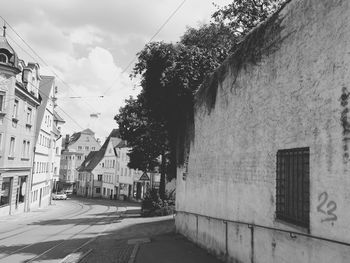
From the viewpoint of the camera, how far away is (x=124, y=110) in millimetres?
36156

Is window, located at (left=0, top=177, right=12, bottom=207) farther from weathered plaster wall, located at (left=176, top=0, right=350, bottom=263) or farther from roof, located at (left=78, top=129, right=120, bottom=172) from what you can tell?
roof, located at (left=78, top=129, right=120, bottom=172)

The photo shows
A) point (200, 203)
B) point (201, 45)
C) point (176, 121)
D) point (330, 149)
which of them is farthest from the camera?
point (201, 45)

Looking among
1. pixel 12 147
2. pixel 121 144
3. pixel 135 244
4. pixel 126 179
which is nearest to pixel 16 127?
pixel 12 147

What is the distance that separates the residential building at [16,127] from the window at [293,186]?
83.0 ft

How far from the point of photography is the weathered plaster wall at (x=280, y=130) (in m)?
5.82

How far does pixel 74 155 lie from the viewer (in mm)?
101938

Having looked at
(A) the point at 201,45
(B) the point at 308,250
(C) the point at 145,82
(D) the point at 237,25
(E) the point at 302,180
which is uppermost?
(D) the point at 237,25

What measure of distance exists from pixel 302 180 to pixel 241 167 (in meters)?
2.87

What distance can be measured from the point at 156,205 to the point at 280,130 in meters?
21.3

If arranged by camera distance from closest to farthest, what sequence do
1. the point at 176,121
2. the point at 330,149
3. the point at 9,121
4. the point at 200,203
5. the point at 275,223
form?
the point at 330,149 < the point at 275,223 < the point at 200,203 < the point at 176,121 < the point at 9,121

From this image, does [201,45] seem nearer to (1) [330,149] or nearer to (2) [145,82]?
(2) [145,82]

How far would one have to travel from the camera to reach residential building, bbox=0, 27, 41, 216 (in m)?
29.3

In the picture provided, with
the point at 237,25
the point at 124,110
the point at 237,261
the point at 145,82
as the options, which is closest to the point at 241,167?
the point at 237,261

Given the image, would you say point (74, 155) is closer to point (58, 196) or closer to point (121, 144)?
point (121, 144)
